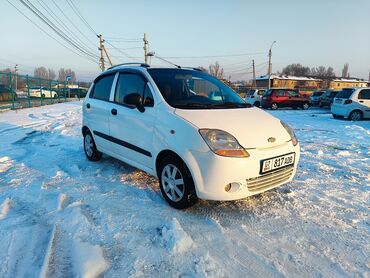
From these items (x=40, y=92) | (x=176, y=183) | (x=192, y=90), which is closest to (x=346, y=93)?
(x=192, y=90)

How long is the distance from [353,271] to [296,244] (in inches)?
19.5

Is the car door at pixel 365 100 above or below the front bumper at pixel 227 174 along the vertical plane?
above

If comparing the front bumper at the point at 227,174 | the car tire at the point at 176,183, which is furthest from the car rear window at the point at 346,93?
the car tire at the point at 176,183

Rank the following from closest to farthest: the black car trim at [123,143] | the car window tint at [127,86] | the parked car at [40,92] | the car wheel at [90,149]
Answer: the black car trim at [123,143] → the car window tint at [127,86] → the car wheel at [90,149] → the parked car at [40,92]

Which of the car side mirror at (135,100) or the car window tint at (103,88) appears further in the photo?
the car window tint at (103,88)

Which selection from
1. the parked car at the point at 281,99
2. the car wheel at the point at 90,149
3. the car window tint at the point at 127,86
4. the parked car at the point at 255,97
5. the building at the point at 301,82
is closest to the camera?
the car window tint at the point at 127,86

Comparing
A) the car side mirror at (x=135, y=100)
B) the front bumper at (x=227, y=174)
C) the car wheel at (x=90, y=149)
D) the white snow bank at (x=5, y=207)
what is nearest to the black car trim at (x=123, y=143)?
the car wheel at (x=90, y=149)

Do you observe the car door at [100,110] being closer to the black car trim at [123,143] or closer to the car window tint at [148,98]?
the black car trim at [123,143]

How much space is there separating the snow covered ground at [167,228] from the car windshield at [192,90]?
129cm

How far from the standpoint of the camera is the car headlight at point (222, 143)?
2.90 meters

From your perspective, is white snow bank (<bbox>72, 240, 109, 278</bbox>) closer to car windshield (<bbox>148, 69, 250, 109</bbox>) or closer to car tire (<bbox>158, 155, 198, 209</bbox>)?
car tire (<bbox>158, 155, 198, 209</bbox>)

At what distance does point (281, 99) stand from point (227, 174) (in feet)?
62.5

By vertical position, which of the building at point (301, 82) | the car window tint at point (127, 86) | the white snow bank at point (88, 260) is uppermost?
the building at point (301, 82)

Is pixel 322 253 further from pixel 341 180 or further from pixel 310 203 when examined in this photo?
pixel 341 180
